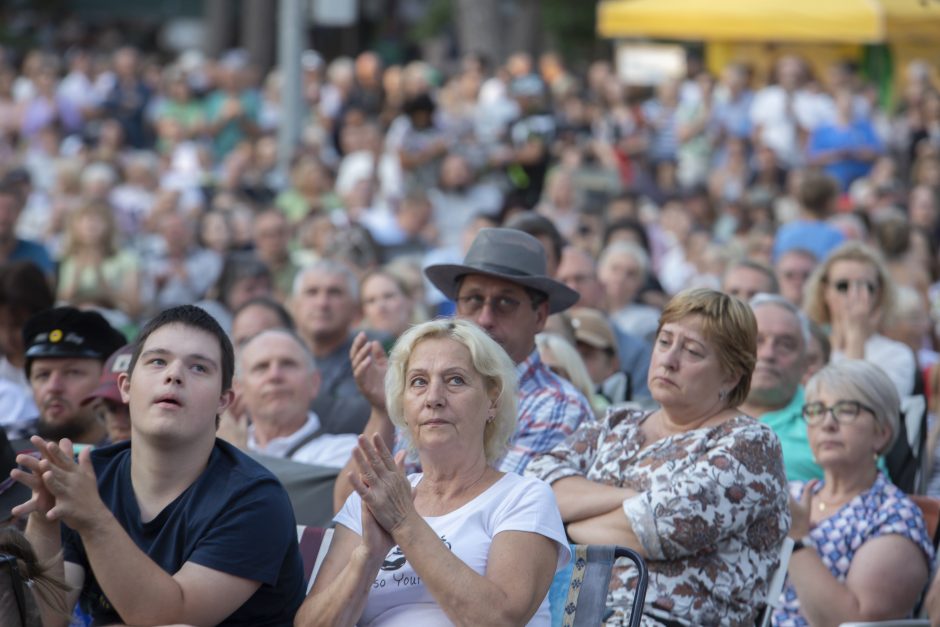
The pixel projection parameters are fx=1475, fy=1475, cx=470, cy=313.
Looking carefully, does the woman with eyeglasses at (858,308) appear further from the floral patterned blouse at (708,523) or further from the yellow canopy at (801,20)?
the yellow canopy at (801,20)

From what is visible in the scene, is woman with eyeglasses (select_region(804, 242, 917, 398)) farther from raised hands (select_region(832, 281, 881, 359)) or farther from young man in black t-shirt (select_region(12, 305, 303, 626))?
young man in black t-shirt (select_region(12, 305, 303, 626))

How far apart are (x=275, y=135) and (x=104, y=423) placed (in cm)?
1267

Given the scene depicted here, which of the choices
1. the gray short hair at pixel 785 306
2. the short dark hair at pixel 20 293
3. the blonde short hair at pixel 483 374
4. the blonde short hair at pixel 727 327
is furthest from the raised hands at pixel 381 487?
the short dark hair at pixel 20 293

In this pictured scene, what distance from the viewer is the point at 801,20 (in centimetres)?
1517

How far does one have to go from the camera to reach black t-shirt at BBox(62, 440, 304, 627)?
3854 millimetres

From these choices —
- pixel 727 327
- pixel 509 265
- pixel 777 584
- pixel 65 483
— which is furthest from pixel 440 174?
pixel 65 483

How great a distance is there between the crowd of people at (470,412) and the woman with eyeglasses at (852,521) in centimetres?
1

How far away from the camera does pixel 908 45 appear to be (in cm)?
1812

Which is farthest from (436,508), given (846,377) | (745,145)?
(745,145)

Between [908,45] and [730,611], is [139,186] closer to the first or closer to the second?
[908,45]

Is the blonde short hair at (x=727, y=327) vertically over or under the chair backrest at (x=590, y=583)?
over

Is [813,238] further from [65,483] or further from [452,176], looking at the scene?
[65,483]

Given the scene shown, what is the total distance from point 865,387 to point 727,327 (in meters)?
0.96

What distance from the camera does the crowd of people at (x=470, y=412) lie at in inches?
152
